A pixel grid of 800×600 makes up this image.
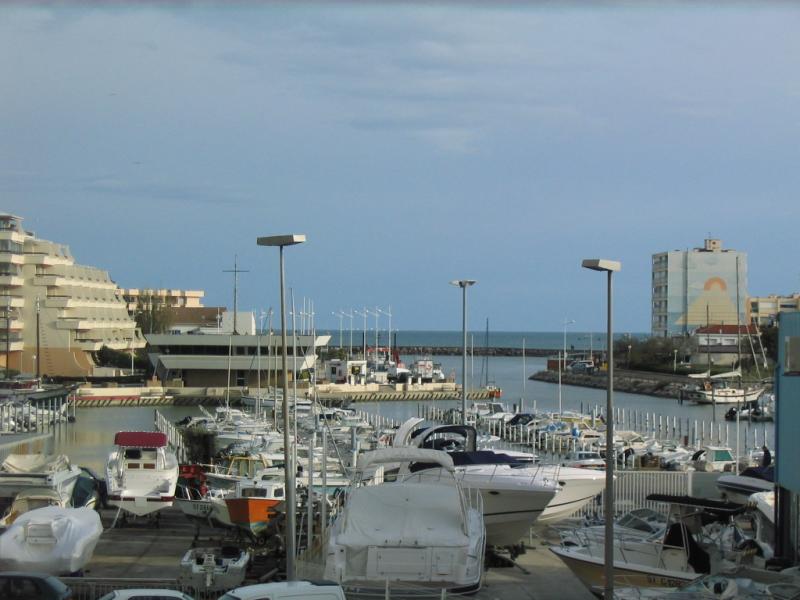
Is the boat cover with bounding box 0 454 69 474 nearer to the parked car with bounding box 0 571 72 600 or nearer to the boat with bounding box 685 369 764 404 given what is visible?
the parked car with bounding box 0 571 72 600

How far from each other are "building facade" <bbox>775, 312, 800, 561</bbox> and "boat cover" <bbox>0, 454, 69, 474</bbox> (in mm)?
16701

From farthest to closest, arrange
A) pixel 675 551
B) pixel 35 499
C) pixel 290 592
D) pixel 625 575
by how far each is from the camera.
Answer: pixel 35 499
pixel 675 551
pixel 625 575
pixel 290 592

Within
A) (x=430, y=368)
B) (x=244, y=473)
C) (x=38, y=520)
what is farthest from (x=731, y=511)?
(x=430, y=368)

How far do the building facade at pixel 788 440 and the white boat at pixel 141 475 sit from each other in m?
13.8

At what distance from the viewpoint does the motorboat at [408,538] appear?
15.8 metres

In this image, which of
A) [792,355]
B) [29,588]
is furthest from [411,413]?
[29,588]

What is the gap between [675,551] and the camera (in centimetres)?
1792

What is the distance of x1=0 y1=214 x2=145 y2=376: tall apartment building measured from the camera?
92812 millimetres

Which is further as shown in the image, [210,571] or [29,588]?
[210,571]

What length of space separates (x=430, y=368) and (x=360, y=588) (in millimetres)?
88059

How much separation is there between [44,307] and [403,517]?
83.5 m

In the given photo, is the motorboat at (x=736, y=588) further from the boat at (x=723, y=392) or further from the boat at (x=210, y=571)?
the boat at (x=723, y=392)

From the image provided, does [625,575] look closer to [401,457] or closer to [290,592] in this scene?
[401,457]

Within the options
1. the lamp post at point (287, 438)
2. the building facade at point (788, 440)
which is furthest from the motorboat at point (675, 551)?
the lamp post at point (287, 438)
